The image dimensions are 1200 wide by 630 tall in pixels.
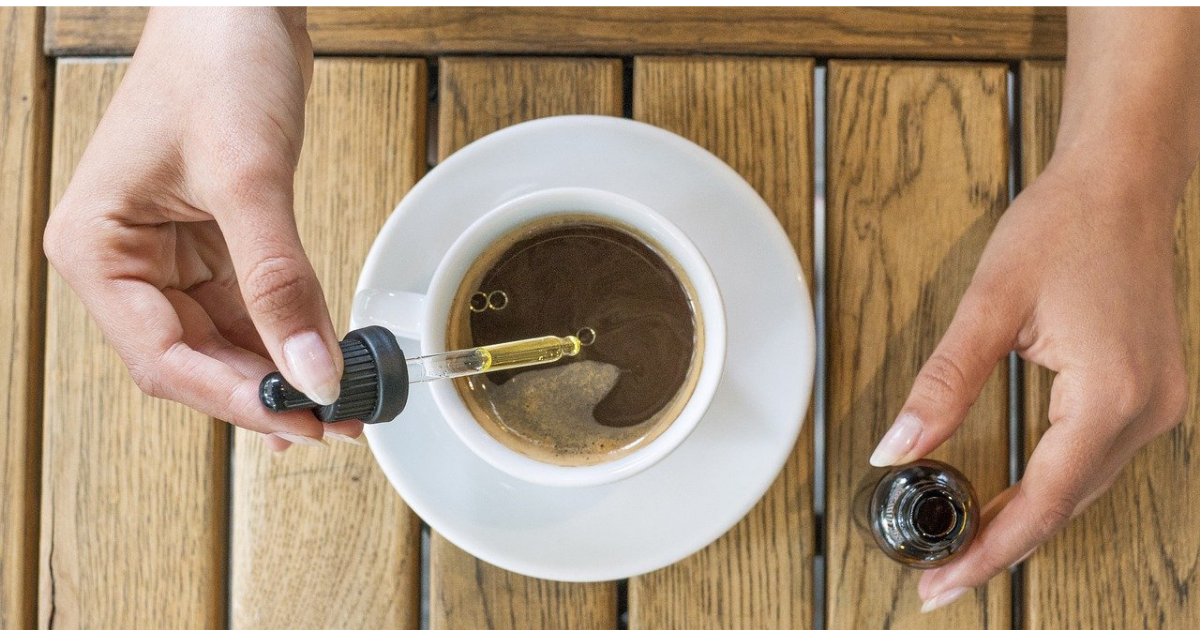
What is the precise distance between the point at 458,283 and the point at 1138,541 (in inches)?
34.6

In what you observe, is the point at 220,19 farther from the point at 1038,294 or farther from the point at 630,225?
the point at 1038,294

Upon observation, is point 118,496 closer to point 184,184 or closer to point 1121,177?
point 184,184

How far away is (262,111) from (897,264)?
2.45 ft

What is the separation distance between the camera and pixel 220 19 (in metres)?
0.92

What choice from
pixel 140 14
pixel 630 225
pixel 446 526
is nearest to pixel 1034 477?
pixel 630 225

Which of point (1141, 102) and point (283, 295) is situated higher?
point (1141, 102)

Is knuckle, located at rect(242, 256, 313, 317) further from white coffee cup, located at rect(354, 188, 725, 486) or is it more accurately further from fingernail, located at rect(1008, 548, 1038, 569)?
fingernail, located at rect(1008, 548, 1038, 569)

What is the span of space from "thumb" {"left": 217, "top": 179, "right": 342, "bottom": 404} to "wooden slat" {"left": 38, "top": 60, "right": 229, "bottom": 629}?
0.39 meters

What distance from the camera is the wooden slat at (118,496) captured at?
1.09 m

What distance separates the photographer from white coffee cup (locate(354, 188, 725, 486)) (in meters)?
0.89

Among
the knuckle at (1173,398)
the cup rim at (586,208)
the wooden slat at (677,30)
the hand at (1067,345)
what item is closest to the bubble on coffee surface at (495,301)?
the cup rim at (586,208)

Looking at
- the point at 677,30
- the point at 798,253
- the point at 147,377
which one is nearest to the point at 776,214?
the point at 798,253

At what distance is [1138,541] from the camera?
1.08 meters

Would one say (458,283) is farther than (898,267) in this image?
No
